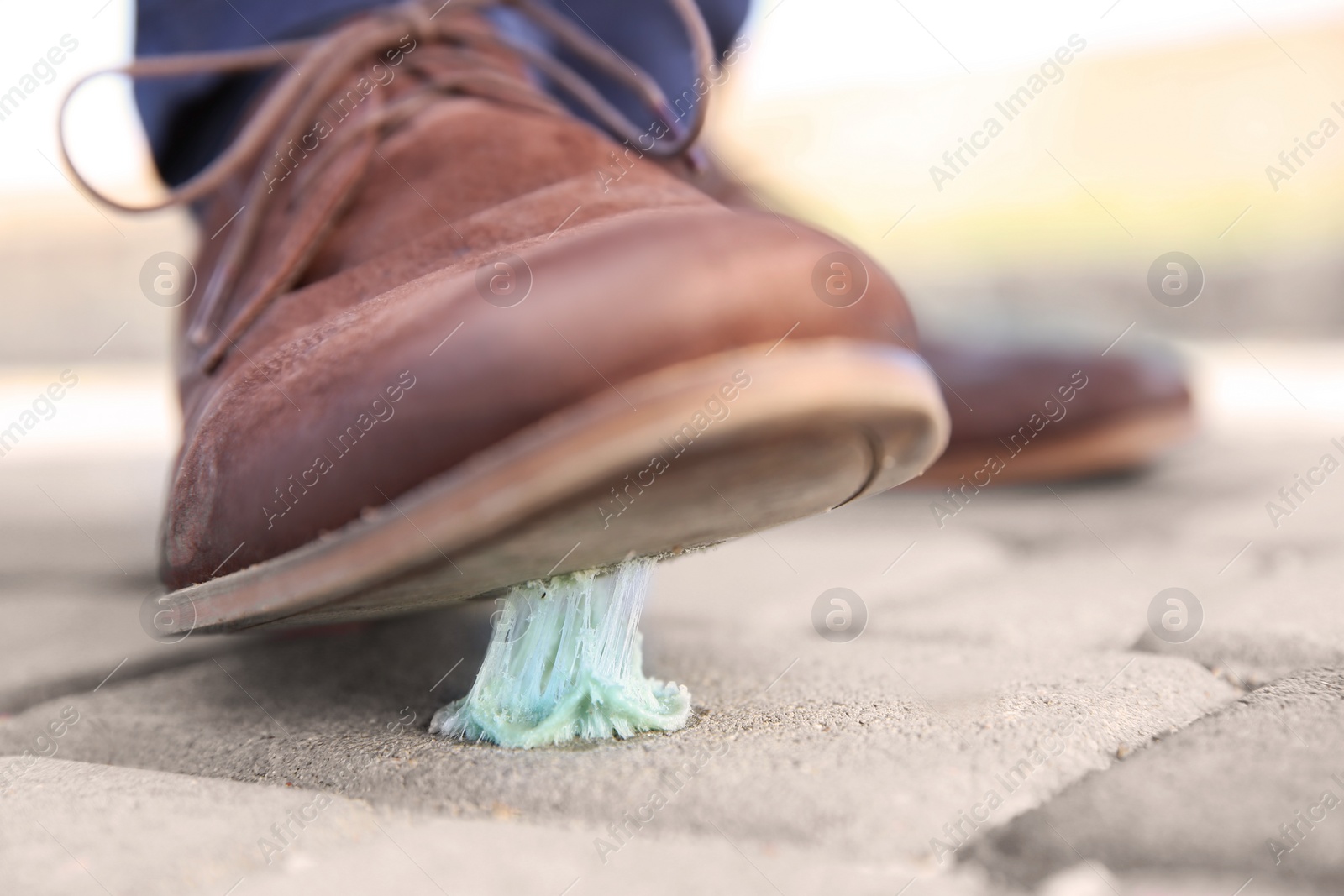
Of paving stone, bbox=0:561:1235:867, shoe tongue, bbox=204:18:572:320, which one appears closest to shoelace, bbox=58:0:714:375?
shoe tongue, bbox=204:18:572:320

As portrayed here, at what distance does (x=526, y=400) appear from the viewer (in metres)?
0.40

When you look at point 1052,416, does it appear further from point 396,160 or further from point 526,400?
point 526,400

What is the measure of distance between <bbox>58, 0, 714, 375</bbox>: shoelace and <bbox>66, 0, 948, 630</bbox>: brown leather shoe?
0.23 feet

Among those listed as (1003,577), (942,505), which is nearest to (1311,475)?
(942,505)

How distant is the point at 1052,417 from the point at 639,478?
1.01m

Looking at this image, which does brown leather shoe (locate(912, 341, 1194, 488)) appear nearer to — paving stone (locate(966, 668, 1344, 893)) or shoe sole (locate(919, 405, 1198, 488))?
shoe sole (locate(919, 405, 1198, 488))

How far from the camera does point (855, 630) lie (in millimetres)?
746

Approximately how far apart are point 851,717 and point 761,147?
6.80 metres

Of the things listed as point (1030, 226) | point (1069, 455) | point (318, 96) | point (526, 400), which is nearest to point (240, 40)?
point (318, 96)

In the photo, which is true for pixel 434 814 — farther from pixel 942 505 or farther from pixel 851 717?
pixel 942 505

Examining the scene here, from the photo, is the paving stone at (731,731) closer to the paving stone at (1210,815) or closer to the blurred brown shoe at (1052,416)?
the paving stone at (1210,815)

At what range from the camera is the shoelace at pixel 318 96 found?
65 cm

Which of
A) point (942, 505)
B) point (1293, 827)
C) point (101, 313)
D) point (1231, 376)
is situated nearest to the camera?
point (1293, 827)

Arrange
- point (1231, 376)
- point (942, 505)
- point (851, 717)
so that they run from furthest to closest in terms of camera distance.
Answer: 1. point (1231, 376)
2. point (942, 505)
3. point (851, 717)
